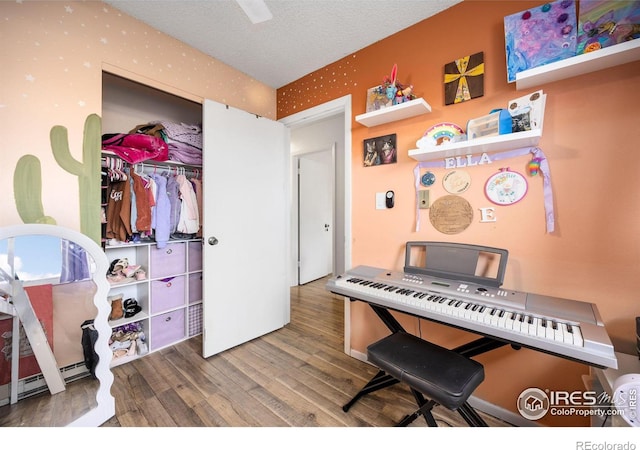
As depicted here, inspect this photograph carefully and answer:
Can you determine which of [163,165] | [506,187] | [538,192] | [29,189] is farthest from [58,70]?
[538,192]

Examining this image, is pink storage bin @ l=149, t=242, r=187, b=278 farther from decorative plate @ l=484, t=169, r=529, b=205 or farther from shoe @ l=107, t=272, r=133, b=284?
decorative plate @ l=484, t=169, r=529, b=205

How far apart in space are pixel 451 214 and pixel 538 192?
44cm

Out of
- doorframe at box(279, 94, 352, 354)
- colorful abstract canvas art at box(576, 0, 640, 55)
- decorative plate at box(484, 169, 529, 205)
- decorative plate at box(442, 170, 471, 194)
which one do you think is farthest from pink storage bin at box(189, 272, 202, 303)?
colorful abstract canvas art at box(576, 0, 640, 55)

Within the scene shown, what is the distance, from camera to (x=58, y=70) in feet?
4.70

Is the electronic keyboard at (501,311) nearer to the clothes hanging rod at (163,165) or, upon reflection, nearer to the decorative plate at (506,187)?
the decorative plate at (506,187)

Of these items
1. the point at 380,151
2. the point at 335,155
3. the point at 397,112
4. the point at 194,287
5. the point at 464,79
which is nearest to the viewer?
the point at 464,79

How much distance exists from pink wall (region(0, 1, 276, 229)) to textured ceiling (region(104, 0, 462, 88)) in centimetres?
17

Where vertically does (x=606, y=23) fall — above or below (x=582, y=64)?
above

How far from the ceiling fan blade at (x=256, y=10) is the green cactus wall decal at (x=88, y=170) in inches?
45.7

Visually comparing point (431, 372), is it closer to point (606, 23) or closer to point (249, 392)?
point (249, 392)

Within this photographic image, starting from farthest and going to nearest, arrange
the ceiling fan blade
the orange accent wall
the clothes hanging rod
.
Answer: the clothes hanging rod
the ceiling fan blade
the orange accent wall

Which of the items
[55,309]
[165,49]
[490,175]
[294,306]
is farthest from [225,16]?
[294,306]

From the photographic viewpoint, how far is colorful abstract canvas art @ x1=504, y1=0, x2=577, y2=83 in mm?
1208
